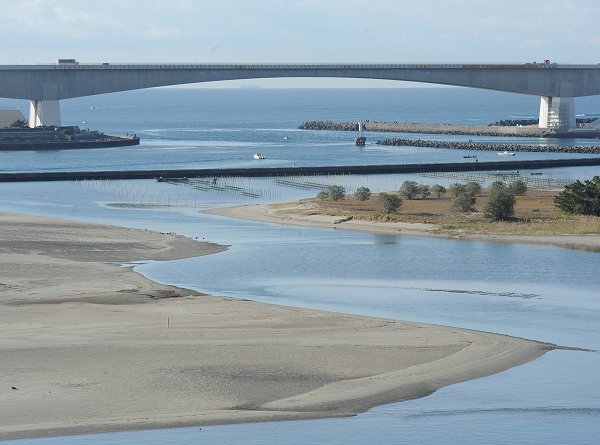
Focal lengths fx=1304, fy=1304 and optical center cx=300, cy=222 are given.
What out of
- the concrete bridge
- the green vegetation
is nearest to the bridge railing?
the concrete bridge

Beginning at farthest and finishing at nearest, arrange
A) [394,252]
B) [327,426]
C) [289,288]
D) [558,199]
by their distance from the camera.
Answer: [558,199] < [394,252] < [289,288] < [327,426]

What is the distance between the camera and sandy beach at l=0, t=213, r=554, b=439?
24.5 meters

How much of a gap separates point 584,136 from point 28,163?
2315 inches

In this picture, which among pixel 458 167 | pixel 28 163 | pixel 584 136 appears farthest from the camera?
pixel 584 136

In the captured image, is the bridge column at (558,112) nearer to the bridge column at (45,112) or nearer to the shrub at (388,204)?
the bridge column at (45,112)

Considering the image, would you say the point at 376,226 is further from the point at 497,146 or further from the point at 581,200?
the point at 497,146

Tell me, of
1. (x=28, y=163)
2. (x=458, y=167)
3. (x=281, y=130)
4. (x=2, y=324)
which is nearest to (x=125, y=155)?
(x=28, y=163)

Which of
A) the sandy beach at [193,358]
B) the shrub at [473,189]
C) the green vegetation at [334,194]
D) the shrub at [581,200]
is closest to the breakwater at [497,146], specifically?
the shrub at [473,189]

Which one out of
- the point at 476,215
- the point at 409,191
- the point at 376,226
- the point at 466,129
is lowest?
the point at 376,226

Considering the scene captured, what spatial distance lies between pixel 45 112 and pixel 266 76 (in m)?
21.5

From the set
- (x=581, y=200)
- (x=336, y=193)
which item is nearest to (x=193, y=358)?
(x=581, y=200)

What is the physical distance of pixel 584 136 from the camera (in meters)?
132

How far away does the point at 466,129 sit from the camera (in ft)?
474

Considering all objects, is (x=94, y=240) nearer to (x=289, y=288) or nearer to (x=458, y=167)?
(x=289, y=288)
